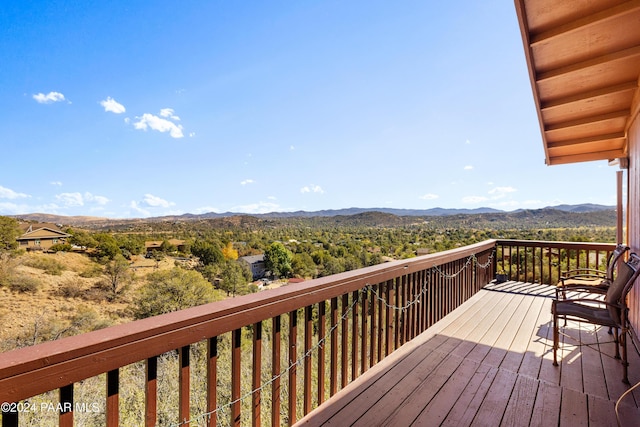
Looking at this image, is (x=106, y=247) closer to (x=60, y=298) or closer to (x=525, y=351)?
(x=60, y=298)

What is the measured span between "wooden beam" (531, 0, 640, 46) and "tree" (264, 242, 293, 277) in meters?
24.8

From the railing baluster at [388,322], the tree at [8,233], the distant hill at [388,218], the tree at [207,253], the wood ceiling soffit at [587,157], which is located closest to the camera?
the railing baluster at [388,322]

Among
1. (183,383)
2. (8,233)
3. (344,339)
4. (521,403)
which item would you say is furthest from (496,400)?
(8,233)

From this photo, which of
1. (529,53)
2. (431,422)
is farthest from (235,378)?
(529,53)

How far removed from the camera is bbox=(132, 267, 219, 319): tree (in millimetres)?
14766

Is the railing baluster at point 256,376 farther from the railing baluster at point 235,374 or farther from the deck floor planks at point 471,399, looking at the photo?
the deck floor planks at point 471,399

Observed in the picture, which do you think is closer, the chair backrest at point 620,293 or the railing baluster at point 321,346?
the railing baluster at point 321,346

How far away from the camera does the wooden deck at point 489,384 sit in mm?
1903

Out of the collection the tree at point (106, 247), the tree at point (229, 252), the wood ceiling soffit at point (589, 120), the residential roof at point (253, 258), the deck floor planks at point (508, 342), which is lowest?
the residential roof at point (253, 258)

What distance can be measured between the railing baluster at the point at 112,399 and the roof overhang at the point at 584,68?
348 centimetres

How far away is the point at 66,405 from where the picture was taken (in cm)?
87

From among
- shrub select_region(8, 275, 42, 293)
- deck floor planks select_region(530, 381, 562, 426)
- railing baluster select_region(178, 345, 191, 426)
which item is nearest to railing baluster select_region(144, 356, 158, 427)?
railing baluster select_region(178, 345, 191, 426)

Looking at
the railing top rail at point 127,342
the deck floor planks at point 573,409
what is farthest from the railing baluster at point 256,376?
the deck floor planks at point 573,409

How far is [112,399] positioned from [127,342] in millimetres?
208
